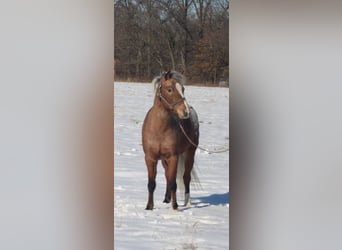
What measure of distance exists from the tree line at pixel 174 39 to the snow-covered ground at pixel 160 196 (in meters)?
0.09

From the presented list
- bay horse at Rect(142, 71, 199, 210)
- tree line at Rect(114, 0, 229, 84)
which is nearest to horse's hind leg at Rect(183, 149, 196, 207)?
bay horse at Rect(142, 71, 199, 210)

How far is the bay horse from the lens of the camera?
7.30ft

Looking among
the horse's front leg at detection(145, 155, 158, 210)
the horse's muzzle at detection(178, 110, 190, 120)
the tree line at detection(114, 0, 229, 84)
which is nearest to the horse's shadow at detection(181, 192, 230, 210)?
the horse's front leg at detection(145, 155, 158, 210)

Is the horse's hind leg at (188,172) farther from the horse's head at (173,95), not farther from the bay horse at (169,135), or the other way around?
the horse's head at (173,95)

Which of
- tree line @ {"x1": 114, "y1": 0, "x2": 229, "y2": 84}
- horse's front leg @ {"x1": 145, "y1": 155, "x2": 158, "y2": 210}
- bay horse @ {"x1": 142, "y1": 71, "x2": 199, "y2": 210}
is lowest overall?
horse's front leg @ {"x1": 145, "y1": 155, "x2": 158, "y2": 210}

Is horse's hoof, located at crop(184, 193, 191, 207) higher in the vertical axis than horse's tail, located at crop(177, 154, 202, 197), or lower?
lower

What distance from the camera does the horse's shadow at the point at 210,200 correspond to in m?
2.20

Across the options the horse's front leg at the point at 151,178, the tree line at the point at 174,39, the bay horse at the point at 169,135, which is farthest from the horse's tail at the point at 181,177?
the tree line at the point at 174,39

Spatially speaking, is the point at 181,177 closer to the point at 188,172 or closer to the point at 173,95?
the point at 188,172

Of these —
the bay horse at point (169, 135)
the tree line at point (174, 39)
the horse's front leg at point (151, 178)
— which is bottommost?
the horse's front leg at point (151, 178)

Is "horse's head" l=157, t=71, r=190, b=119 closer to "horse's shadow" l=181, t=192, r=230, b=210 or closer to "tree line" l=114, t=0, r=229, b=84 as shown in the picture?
"tree line" l=114, t=0, r=229, b=84

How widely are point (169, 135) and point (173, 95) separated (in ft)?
0.60

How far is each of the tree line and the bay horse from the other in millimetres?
85

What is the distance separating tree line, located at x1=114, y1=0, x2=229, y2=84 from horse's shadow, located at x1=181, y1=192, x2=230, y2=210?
0.51 meters
